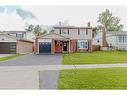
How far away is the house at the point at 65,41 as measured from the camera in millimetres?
41000

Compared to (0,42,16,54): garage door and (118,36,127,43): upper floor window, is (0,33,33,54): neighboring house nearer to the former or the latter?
(0,42,16,54): garage door

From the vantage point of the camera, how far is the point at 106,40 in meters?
57.0

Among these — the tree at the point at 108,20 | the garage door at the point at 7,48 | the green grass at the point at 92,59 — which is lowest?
the green grass at the point at 92,59

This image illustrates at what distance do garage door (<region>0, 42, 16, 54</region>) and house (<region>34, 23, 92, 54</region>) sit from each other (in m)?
3.75

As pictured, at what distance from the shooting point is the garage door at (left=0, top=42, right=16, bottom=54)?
136 feet

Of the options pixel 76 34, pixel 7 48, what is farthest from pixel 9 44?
pixel 76 34

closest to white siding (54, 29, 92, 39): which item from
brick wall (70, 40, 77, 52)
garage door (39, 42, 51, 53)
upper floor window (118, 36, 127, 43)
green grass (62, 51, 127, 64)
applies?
brick wall (70, 40, 77, 52)

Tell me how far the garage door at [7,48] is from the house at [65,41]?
375 centimetres

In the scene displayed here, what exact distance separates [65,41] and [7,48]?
31.4ft

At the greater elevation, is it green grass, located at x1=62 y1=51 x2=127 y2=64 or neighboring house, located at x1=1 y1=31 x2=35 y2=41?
neighboring house, located at x1=1 y1=31 x2=35 y2=41

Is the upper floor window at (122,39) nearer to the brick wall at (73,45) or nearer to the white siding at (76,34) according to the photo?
the white siding at (76,34)

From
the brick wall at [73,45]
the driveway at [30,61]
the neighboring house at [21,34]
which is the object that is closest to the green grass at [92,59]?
the driveway at [30,61]

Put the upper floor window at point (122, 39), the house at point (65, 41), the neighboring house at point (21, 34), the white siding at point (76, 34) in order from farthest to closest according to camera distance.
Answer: the neighboring house at point (21, 34) → the upper floor window at point (122, 39) → the white siding at point (76, 34) → the house at point (65, 41)
